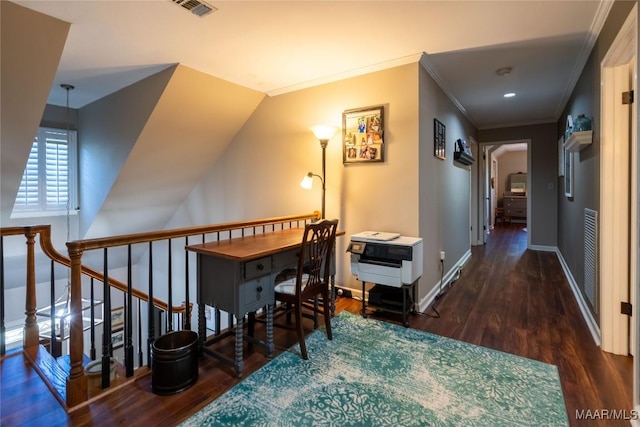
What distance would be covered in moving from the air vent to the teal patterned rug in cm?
249

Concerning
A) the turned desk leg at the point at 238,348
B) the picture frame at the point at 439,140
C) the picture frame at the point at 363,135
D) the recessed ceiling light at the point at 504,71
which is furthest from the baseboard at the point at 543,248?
the turned desk leg at the point at 238,348

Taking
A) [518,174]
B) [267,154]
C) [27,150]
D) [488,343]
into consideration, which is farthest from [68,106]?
[518,174]

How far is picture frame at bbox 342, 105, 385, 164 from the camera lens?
3.17 meters

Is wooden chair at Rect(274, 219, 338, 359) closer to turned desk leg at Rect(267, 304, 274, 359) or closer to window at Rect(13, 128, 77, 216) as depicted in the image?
turned desk leg at Rect(267, 304, 274, 359)

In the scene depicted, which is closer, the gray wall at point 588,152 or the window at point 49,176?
the gray wall at point 588,152

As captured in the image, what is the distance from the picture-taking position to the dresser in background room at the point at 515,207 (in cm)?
1033

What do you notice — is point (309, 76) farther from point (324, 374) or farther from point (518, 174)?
point (518, 174)

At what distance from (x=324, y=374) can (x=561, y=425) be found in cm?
129

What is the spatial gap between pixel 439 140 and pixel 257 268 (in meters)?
2.57

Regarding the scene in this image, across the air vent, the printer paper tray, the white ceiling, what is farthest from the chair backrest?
the air vent

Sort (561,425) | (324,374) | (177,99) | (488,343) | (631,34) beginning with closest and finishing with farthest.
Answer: (561,425)
(631,34)
(324,374)
(488,343)
(177,99)

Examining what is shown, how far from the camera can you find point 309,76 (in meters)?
3.46

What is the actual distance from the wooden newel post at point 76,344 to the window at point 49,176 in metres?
Result: 3.43
